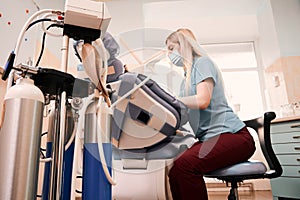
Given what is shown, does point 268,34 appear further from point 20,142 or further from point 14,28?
point 20,142

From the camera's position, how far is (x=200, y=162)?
1027 millimetres

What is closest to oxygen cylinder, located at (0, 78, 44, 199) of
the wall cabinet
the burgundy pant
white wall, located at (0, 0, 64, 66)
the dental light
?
the dental light

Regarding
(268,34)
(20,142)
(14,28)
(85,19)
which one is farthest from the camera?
(268,34)

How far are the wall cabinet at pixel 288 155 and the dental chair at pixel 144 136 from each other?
124 centimetres

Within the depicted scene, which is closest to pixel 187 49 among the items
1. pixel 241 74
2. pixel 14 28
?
pixel 14 28

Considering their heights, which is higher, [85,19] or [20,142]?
[85,19]

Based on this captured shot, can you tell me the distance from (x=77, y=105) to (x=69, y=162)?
8.5 inches

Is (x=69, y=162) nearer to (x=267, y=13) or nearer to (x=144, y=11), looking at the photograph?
(x=144, y=11)

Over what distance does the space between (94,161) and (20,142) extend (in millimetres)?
199

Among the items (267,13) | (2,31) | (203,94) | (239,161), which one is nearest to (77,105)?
(203,94)

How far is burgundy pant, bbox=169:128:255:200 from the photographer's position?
3.34 feet

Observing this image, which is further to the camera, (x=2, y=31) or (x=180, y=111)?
(x=2, y=31)

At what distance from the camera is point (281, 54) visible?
9.08 ft

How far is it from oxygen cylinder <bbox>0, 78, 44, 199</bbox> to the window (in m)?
3.09
